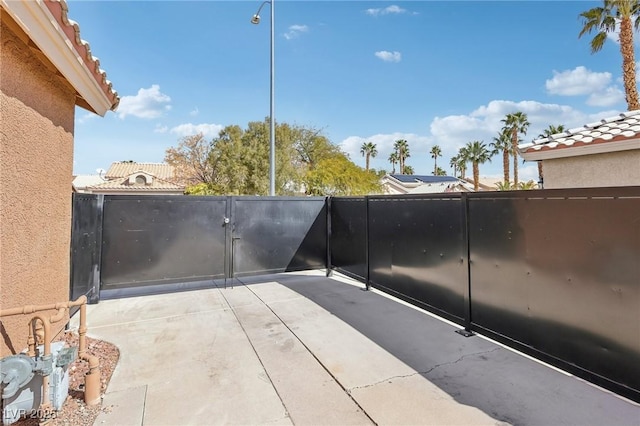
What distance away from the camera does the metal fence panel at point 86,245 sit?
4.12 metres

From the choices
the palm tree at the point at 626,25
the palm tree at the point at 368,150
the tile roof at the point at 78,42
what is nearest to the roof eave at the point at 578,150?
the tile roof at the point at 78,42

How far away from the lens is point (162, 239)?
5680 mm

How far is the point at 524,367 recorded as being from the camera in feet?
9.98

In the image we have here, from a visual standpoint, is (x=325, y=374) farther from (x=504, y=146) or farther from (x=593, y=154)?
(x=504, y=146)

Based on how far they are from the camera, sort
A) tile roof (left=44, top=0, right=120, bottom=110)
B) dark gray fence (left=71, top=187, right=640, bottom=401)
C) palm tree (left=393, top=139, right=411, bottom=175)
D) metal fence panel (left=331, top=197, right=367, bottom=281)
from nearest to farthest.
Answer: tile roof (left=44, top=0, right=120, bottom=110), dark gray fence (left=71, top=187, right=640, bottom=401), metal fence panel (left=331, top=197, right=367, bottom=281), palm tree (left=393, top=139, right=411, bottom=175)

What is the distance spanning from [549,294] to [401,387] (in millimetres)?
1702

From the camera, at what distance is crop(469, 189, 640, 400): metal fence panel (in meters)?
2.42

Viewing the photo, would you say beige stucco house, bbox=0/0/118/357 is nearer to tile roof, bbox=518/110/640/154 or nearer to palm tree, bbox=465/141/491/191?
tile roof, bbox=518/110/640/154

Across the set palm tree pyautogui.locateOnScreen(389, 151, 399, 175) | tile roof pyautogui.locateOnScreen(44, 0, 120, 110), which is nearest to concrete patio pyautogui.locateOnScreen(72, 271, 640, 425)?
tile roof pyautogui.locateOnScreen(44, 0, 120, 110)

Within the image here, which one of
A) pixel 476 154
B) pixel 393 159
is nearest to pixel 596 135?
pixel 476 154

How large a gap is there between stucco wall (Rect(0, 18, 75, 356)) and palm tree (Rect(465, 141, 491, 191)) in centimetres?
4305

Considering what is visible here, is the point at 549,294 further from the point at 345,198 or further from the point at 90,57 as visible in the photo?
the point at 90,57

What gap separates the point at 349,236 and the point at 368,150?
5097 cm

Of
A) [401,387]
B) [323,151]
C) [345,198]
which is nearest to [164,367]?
[401,387]
